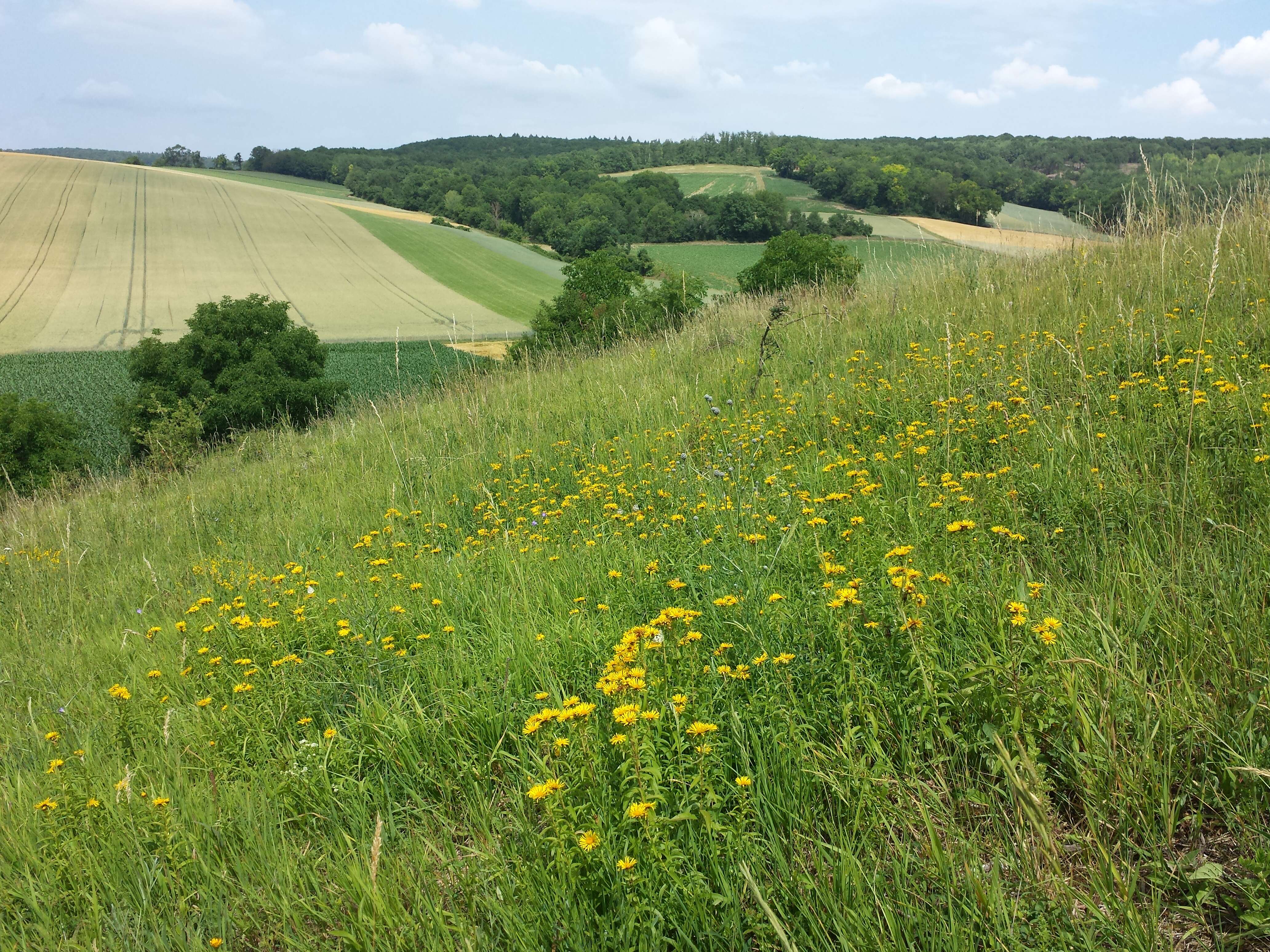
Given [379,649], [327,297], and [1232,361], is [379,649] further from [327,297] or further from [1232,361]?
[327,297]

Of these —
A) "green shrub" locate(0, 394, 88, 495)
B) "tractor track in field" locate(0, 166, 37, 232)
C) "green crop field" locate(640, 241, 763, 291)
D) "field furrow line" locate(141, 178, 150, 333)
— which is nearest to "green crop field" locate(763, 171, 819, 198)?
"green crop field" locate(640, 241, 763, 291)

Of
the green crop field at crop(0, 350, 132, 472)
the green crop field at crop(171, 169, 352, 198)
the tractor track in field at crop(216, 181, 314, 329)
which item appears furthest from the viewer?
the green crop field at crop(171, 169, 352, 198)

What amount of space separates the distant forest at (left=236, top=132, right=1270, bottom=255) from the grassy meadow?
283 inches

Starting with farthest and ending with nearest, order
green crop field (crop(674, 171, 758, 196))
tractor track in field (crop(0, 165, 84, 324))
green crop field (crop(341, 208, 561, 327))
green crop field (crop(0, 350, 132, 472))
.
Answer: green crop field (crop(674, 171, 758, 196)) < green crop field (crop(341, 208, 561, 327)) < tractor track in field (crop(0, 165, 84, 324)) < green crop field (crop(0, 350, 132, 472))

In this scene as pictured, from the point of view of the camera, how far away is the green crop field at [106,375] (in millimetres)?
33406

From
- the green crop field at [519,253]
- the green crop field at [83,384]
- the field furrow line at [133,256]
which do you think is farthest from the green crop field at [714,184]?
the green crop field at [83,384]

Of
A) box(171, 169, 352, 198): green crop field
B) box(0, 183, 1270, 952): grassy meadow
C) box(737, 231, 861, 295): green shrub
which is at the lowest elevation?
box(0, 183, 1270, 952): grassy meadow

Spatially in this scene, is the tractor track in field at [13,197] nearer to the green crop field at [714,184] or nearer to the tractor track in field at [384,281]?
the tractor track in field at [384,281]

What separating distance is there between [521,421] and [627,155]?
150836mm

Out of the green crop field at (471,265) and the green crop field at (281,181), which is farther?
the green crop field at (281,181)

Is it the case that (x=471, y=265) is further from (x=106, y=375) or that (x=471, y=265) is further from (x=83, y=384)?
(x=83, y=384)

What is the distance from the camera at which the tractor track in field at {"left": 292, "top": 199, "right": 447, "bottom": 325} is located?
2117 inches

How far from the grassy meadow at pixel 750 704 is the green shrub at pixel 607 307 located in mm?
7194

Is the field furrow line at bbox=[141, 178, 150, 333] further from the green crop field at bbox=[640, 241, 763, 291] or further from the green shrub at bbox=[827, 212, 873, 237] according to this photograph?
the green shrub at bbox=[827, 212, 873, 237]
